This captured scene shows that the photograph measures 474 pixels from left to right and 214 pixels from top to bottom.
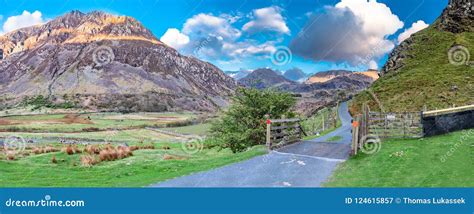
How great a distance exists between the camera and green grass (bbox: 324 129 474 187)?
1430cm

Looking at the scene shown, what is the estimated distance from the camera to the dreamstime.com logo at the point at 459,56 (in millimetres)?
64125

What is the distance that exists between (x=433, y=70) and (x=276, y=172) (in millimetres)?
56981

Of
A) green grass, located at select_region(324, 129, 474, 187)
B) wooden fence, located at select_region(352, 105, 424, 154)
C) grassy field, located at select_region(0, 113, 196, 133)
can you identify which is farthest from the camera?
grassy field, located at select_region(0, 113, 196, 133)

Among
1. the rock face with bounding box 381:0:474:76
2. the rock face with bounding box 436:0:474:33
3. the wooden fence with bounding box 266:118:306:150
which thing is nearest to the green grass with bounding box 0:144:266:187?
the wooden fence with bounding box 266:118:306:150

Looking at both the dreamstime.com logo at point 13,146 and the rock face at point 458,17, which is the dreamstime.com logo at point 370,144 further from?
the rock face at point 458,17

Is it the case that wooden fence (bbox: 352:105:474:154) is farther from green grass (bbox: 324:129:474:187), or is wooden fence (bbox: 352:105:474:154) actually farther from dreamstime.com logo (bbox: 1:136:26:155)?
dreamstime.com logo (bbox: 1:136:26:155)

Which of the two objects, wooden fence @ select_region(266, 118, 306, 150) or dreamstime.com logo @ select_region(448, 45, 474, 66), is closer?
wooden fence @ select_region(266, 118, 306, 150)

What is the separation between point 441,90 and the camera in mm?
55688

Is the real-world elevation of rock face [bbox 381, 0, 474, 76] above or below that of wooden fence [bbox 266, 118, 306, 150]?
above

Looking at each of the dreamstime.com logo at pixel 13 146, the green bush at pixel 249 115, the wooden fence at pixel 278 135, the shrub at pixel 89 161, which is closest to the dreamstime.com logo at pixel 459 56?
the green bush at pixel 249 115

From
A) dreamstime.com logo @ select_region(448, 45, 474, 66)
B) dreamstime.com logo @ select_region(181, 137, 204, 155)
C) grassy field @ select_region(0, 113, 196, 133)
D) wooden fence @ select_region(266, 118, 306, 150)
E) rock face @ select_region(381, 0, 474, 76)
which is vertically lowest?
dreamstime.com logo @ select_region(181, 137, 204, 155)
